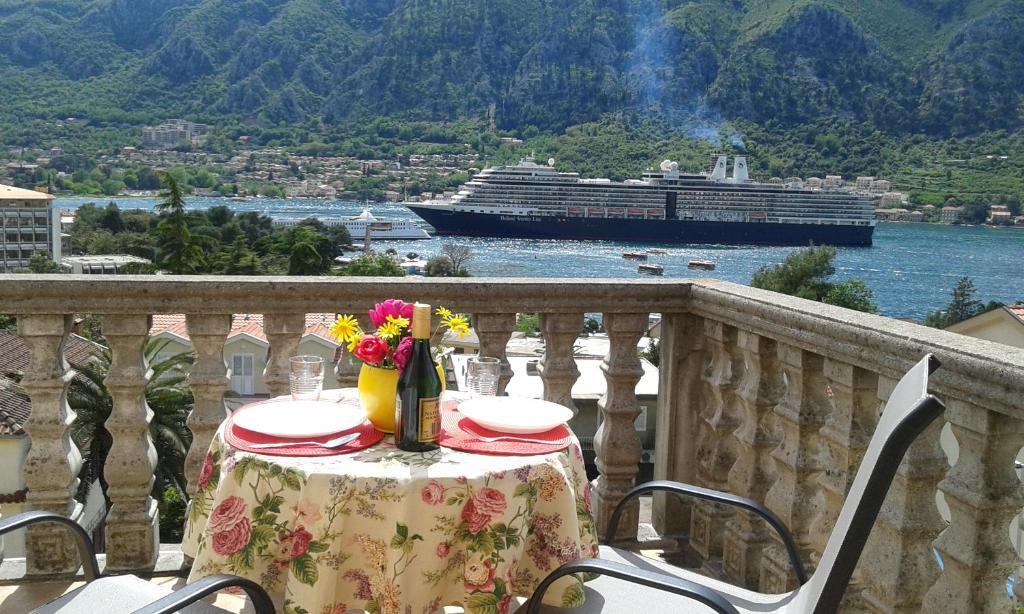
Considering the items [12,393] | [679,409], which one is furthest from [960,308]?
[679,409]

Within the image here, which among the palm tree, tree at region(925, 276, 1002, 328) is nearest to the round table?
the palm tree

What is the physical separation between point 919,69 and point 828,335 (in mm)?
89741

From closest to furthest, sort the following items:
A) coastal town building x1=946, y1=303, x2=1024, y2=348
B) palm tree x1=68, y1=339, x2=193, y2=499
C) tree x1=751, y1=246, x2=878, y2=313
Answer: palm tree x1=68, y1=339, x2=193, y2=499 → coastal town building x1=946, y1=303, x2=1024, y2=348 → tree x1=751, y1=246, x2=878, y2=313

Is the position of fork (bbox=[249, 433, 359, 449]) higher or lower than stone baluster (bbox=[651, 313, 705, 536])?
higher

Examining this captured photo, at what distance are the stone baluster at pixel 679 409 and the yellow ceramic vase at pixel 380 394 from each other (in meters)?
1.19

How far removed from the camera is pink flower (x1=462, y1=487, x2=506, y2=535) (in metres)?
1.36

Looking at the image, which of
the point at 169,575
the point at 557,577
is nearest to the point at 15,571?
the point at 169,575

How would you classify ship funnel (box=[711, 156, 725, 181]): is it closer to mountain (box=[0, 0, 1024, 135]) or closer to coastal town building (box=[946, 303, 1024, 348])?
mountain (box=[0, 0, 1024, 135])

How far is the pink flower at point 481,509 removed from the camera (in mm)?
1357

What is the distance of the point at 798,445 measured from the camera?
197cm

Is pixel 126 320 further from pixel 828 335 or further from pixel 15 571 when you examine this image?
pixel 828 335

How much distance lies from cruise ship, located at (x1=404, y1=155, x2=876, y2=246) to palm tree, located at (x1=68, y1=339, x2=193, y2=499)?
45915 millimetres

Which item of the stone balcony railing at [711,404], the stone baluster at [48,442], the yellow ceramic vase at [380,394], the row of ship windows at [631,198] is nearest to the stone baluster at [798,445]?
the stone balcony railing at [711,404]

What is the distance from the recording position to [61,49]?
261 ft
